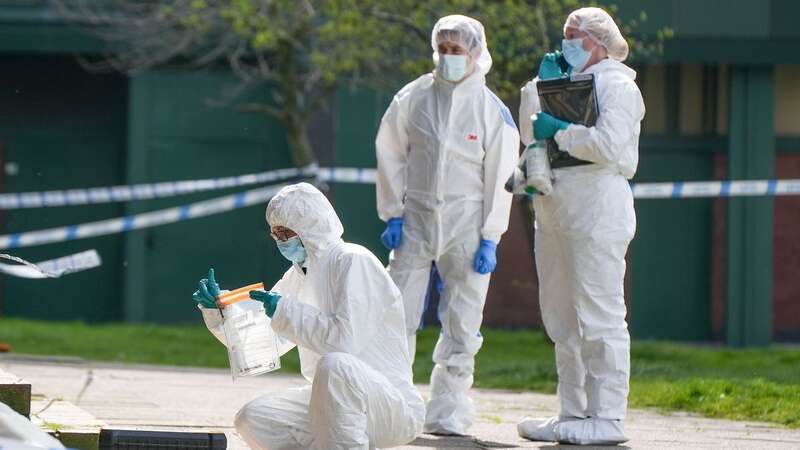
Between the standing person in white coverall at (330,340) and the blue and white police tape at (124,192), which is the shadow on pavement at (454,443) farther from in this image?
the blue and white police tape at (124,192)

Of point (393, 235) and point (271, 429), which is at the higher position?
point (393, 235)

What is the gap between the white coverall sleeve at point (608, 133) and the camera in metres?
7.48

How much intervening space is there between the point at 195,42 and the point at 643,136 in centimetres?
472

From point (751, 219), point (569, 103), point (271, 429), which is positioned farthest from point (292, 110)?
point (271, 429)

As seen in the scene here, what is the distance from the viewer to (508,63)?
1344cm

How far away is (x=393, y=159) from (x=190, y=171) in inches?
395

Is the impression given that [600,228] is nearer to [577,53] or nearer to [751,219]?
[577,53]

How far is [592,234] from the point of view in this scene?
759 cm

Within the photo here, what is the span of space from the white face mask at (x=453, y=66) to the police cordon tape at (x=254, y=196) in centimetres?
675

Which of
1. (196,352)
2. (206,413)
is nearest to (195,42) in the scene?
(196,352)

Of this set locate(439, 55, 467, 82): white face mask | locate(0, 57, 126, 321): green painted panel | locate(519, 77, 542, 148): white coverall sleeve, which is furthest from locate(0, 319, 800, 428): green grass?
locate(439, 55, 467, 82): white face mask

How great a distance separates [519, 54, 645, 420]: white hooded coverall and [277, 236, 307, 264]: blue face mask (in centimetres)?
165

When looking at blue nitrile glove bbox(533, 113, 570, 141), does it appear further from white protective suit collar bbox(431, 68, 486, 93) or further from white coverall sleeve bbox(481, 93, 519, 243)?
white protective suit collar bbox(431, 68, 486, 93)

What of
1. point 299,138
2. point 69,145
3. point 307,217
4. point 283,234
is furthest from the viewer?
point 69,145
